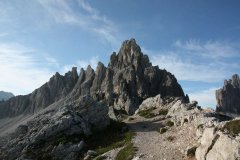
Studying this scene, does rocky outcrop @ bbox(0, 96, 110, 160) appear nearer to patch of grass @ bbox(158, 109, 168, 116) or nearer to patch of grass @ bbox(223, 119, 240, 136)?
patch of grass @ bbox(158, 109, 168, 116)

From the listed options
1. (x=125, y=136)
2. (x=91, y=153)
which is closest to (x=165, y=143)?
(x=91, y=153)

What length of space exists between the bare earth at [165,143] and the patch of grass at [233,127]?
4500 mm

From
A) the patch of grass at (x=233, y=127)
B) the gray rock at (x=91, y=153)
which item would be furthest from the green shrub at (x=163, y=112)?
the patch of grass at (x=233, y=127)

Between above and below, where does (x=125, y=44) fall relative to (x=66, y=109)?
above

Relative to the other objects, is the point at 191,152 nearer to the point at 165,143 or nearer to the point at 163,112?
the point at 165,143

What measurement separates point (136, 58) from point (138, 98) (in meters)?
38.7

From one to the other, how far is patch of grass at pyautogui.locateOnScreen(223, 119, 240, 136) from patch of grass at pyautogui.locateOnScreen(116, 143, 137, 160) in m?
11.4

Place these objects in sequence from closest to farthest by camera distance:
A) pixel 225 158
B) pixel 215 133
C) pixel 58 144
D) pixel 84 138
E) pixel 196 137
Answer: pixel 225 158 < pixel 215 133 < pixel 196 137 < pixel 58 144 < pixel 84 138

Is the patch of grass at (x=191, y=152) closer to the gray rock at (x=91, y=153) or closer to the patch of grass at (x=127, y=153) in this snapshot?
the patch of grass at (x=127, y=153)

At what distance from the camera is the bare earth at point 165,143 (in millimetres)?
35062

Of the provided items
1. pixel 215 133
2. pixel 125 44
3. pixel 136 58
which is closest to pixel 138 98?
pixel 136 58

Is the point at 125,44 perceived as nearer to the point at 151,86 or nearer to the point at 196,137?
the point at 151,86

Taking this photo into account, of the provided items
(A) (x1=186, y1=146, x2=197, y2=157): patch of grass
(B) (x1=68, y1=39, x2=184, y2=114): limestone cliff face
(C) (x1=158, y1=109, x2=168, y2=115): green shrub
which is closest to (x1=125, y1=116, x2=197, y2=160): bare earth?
(A) (x1=186, y1=146, x2=197, y2=157): patch of grass

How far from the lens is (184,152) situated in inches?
1350
